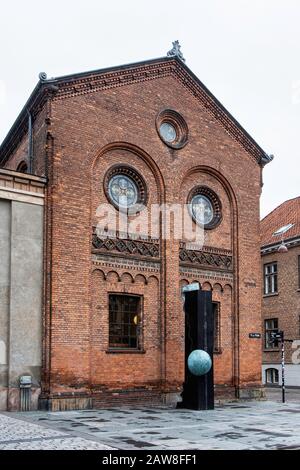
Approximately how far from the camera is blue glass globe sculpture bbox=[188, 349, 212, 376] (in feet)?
63.2

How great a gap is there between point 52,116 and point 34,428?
32.0ft

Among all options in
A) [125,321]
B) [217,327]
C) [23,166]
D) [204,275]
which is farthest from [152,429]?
[23,166]

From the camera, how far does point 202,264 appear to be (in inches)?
927

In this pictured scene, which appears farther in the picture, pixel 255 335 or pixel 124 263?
pixel 255 335

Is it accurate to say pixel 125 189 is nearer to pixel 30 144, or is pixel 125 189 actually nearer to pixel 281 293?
pixel 30 144

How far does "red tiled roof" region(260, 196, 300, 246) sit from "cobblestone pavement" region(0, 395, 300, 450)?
1866cm

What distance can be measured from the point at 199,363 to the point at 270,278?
20.4 meters

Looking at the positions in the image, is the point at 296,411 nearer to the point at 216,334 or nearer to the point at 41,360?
the point at 216,334

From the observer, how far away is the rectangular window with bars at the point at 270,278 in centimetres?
3822

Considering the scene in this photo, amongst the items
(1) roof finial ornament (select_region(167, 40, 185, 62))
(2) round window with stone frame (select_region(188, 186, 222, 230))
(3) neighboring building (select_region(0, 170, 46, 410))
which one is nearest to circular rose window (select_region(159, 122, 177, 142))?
(2) round window with stone frame (select_region(188, 186, 222, 230))

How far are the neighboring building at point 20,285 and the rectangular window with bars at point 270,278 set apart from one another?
2171 cm

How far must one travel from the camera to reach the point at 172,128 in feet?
78.0

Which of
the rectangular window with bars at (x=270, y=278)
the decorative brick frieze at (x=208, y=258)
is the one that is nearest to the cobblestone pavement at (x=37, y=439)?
the decorative brick frieze at (x=208, y=258)

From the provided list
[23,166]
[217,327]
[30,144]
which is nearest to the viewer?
[30,144]
